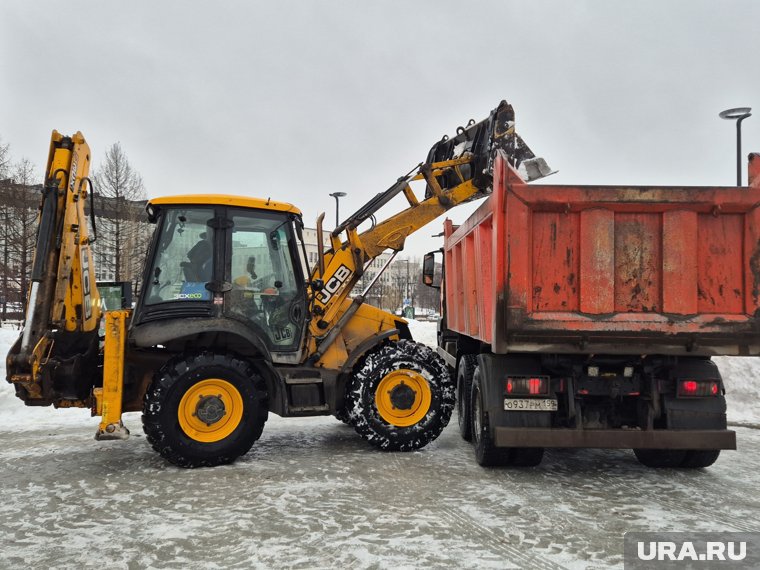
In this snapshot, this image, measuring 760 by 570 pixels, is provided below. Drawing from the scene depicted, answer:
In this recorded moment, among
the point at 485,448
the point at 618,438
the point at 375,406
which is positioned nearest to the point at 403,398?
the point at 375,406

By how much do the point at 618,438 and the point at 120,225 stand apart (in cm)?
1950

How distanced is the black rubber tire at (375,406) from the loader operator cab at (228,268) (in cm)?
80

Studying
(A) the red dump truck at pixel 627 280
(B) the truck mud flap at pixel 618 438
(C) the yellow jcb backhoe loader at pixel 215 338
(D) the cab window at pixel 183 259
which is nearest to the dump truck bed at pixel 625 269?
(A) the red dump truck at pixel 627 280

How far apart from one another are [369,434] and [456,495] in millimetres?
1596

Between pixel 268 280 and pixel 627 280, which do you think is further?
pixel 268 280

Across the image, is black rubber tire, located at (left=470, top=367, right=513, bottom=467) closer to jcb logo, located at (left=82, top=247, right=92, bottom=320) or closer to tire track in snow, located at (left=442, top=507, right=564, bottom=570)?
tire track in snow, located at (left=442, top=507, right=564, bottom=570)

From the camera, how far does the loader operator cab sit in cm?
599

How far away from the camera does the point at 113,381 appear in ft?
18.1

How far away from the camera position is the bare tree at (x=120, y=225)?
20.2m

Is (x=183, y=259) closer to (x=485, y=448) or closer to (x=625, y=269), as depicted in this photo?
(x=485, y=448)

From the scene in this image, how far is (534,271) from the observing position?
4840 mm

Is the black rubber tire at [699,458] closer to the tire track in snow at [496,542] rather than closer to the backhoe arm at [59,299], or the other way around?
the tire track in snow at [496,542]

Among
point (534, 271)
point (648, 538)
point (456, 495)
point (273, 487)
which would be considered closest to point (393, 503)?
point (456, 495)

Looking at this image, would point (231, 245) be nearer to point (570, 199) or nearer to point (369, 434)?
point (369, 434)
